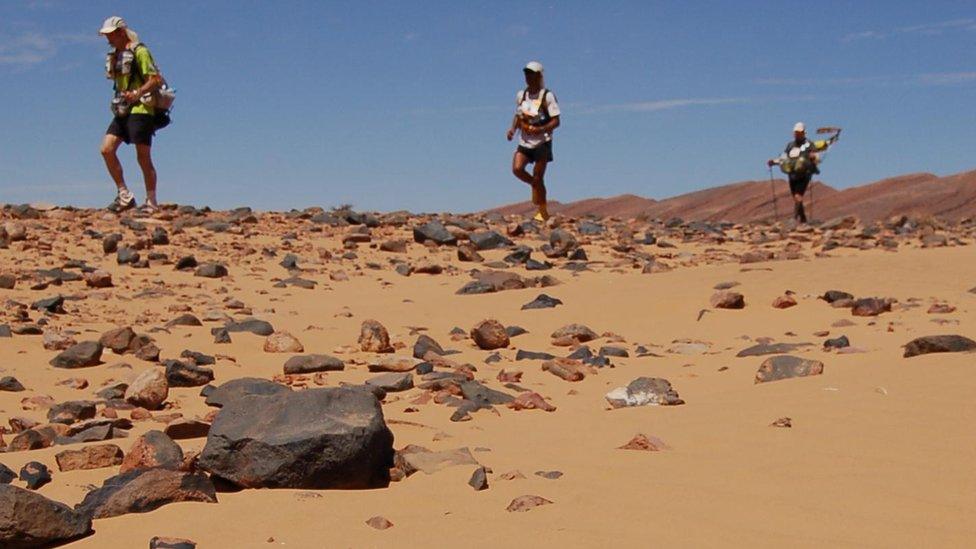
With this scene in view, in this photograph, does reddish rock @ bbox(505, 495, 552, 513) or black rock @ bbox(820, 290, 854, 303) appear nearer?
reddish rock @ bbox(505, 495, 552, 513)

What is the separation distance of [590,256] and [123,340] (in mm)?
6807

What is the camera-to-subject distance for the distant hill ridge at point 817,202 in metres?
30.9

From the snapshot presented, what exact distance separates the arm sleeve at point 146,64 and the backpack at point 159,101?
46 millimetres

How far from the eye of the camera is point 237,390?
520cm

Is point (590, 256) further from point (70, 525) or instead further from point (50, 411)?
point (70, 525)

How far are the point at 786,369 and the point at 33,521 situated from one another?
11.5ft

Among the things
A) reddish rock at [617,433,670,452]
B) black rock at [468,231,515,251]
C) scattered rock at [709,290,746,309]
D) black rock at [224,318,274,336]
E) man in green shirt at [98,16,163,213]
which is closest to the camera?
reddish rock at [617,433,670,452]

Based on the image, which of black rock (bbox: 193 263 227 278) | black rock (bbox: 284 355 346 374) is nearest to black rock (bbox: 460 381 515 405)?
black rock (bbox: 284 355 346 374)

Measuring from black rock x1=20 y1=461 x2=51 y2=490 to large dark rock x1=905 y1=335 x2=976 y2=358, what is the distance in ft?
12.7

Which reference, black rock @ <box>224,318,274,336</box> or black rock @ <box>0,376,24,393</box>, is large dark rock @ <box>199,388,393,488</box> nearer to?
black rock @ <box>0,376,24,393</box>

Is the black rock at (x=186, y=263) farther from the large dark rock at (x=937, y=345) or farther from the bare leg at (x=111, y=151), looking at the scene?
the large dark rock at (x=937, y=345)

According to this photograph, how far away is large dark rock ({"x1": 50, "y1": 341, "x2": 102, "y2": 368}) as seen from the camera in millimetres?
6199

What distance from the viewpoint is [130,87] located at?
11844 mm

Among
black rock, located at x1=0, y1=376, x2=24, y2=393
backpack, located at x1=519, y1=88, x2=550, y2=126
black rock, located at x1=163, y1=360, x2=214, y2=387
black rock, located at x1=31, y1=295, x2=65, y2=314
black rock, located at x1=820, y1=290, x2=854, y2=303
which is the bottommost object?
black rock, located at x1=820, y1=290, x2=854, y2=303
